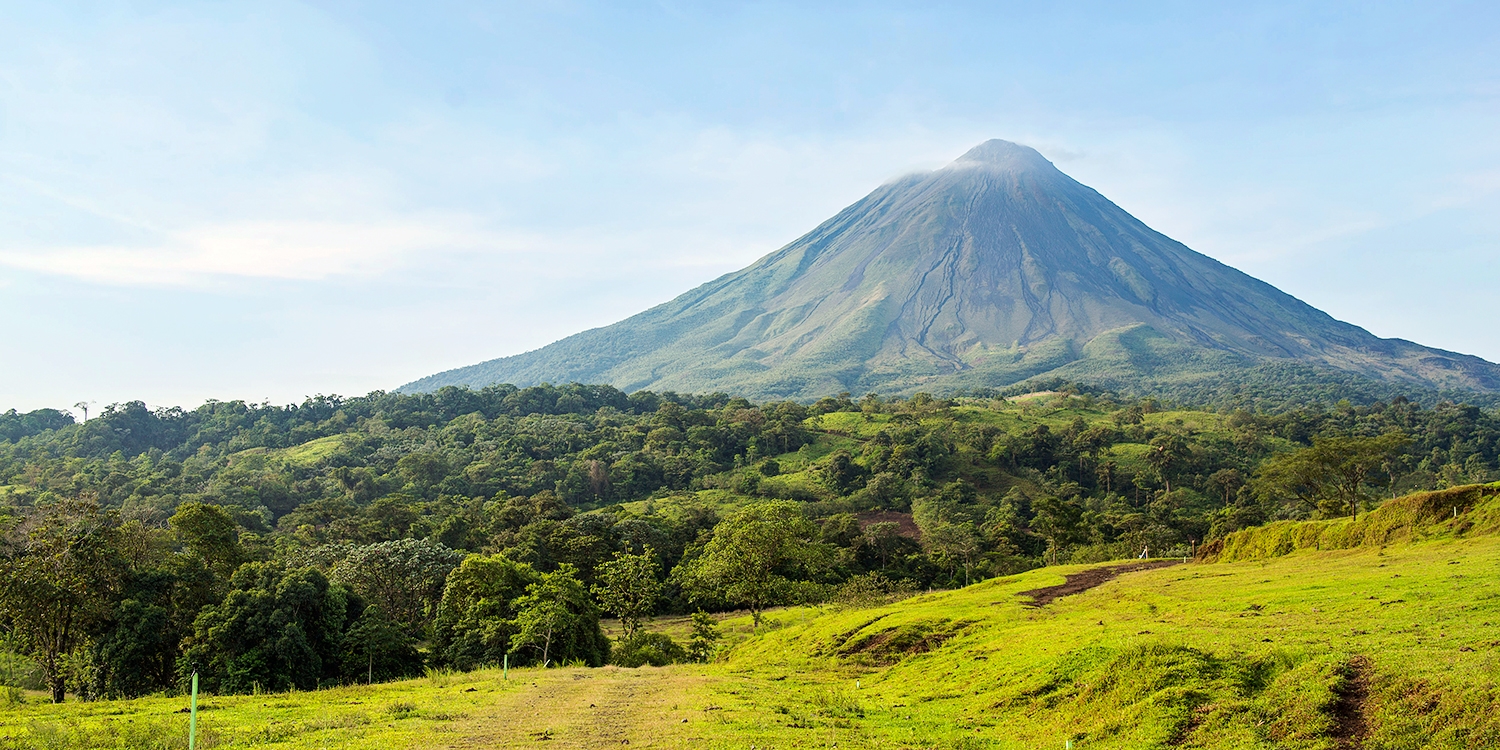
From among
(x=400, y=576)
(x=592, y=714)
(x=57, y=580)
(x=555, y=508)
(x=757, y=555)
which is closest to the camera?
(x=592, y=714)

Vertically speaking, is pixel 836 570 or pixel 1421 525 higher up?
pixel 1421 525

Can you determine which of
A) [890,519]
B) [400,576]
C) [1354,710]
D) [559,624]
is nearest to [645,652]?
[559,624]

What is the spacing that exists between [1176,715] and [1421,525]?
19237 mm

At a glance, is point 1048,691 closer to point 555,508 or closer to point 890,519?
point 555,508

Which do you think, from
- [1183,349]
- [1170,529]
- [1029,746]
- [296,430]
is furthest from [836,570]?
[1183,349]

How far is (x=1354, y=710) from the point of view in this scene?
33.9ft

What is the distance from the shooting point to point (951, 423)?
3568 inches

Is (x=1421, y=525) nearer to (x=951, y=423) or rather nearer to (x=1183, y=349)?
(x=951, y=423)

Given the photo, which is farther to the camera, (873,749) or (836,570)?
(836,570)

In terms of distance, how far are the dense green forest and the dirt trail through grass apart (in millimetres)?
8303

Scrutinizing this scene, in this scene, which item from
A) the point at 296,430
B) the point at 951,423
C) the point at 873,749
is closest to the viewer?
the point at 873,749

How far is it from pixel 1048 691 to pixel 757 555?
73.1 feet

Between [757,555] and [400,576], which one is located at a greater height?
[757,555]

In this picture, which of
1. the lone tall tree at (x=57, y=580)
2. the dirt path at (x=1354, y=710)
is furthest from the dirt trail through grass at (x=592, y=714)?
the lone tall tree at (x=57, y=580)
